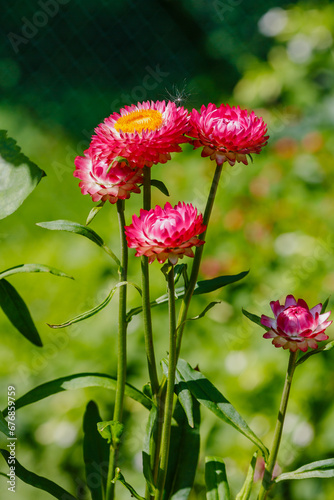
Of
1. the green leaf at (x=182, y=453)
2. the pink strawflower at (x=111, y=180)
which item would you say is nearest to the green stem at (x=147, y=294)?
the pink strawflower at (x=111, y=180)

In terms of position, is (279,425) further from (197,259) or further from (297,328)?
(197,259)

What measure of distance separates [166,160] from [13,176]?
9.7 inches

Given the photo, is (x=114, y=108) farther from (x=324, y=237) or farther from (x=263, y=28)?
(x=324, y=237)

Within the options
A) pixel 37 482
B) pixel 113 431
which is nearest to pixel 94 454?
pixel 37 482

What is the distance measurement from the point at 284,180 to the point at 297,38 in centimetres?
84

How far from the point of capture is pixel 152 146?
31.4 inches

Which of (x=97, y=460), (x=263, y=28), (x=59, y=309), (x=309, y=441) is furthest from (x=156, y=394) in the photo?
(x=263, y=28)

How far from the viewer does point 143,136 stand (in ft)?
2.61

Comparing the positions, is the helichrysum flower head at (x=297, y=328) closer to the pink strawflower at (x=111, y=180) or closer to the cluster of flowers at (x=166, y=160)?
the cluster of flowers at (x=166, y=160)

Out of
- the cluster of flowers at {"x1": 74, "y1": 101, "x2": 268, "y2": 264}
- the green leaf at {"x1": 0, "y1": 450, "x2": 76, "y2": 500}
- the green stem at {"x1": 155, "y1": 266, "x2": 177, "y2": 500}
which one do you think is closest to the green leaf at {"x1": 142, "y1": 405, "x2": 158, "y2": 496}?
the green stem at {"x1": 155, "y1": 266, "x2": 177, "y2": 500}

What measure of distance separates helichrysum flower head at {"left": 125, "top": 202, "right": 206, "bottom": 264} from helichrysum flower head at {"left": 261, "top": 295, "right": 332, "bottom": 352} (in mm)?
170

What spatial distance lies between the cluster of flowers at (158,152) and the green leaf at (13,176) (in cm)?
10

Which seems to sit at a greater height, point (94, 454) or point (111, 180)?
point (111, 180)

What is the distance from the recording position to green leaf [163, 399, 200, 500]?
1018mm
